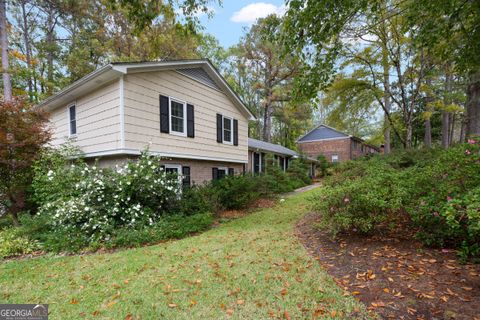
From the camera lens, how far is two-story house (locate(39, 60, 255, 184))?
288 inches

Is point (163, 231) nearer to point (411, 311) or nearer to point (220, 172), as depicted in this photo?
point (411, 311)

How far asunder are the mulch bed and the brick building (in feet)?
76.2

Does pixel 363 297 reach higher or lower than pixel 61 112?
lower

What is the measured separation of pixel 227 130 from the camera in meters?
11.5

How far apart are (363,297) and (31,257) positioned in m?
6.75

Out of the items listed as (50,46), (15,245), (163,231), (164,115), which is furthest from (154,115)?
(50,46)

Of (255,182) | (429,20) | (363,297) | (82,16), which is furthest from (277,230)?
(82,16)

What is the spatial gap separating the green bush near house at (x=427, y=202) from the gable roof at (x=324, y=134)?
24.6 meters

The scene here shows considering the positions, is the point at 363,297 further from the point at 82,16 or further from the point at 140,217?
the point at 82,16

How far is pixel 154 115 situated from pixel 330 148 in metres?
24.9

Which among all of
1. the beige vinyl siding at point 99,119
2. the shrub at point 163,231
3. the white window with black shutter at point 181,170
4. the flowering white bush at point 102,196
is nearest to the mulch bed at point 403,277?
the shrub at point 163,231

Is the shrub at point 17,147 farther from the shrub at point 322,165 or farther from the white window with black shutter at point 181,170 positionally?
the shrub at point 322,165

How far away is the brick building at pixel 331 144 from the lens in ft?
89.2

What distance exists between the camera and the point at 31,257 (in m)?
5.12
